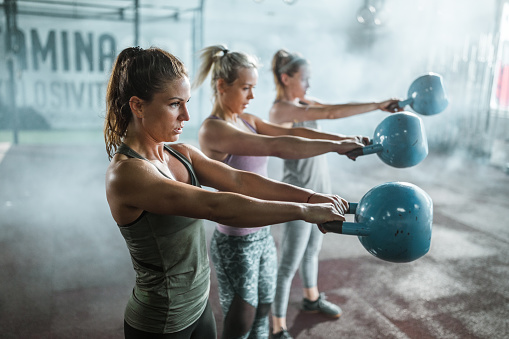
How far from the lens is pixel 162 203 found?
1.06 metres

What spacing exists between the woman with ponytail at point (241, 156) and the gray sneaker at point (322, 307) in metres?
0.90

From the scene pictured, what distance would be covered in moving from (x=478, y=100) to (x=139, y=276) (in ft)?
30.1

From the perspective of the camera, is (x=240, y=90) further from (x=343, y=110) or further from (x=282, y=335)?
(x=282, y=335)

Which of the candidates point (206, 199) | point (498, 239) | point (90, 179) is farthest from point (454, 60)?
point (206, 199)

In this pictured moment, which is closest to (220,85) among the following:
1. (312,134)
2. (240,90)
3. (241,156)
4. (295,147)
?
(240,90)

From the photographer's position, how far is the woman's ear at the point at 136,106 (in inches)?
45.3

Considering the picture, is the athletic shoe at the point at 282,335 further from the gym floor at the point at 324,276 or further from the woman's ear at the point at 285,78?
the woman's ear at the point at 285,78

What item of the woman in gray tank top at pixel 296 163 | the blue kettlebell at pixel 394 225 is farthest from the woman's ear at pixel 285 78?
the blue kettlebell at pixel 394 225

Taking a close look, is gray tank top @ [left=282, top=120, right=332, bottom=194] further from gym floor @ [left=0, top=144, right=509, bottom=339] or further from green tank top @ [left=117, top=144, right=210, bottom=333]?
green tank top @ [left=117, top=144, right=210, bottom=333]

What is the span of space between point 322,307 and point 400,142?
1446 mm

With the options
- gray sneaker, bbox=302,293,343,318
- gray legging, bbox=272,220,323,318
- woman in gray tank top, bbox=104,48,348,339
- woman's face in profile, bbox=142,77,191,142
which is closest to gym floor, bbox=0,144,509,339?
gray sneaker, bbox=302,293,343,318

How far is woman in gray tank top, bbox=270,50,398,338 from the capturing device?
2328mm

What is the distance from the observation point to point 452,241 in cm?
402

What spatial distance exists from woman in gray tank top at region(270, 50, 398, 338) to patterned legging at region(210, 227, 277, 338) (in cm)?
48
